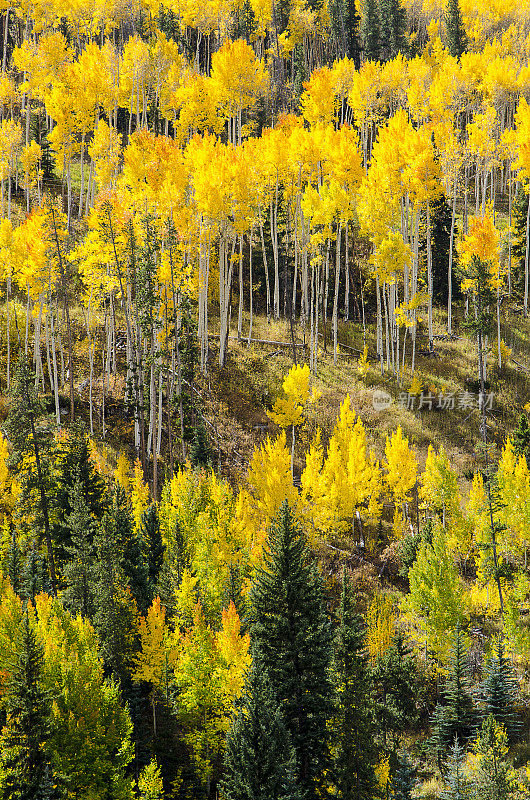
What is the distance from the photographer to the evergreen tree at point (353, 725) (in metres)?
19.2

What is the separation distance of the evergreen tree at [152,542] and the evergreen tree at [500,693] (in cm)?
1326

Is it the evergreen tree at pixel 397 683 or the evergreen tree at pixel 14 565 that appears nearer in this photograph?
the evergreen tree at pixel 14 565

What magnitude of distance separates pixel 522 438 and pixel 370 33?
5699 centimetres

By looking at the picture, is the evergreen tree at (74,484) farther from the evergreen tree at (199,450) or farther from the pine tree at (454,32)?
the pine tree at (454,32)

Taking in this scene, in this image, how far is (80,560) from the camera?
24844 millimetres

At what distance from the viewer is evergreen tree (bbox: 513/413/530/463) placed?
3469 cm

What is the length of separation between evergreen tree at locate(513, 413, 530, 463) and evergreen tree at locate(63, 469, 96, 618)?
2134 cm

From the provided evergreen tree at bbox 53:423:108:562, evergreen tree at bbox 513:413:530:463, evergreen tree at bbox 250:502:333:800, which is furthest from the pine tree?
evergreen tree at bbox 250:502:333:800

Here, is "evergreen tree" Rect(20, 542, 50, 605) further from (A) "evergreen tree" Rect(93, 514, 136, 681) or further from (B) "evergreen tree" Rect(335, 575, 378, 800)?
(B) "evergreen tree" Rect(335, 575, 378, 800)

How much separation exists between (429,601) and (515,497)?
749cm

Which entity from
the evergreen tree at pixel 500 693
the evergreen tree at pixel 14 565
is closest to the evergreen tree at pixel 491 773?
the evergreen tree at pixel 500 693

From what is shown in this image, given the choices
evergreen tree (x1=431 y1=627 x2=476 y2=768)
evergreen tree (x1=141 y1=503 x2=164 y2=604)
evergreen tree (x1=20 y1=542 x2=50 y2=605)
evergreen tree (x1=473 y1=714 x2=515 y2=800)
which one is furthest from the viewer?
evergreen tree (x1=141 y1=503 x2=164 y2=604)

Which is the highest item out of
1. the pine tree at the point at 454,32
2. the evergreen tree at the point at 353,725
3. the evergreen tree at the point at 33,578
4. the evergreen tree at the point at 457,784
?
the pine tree at the point at 454,32

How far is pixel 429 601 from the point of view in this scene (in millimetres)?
27766
